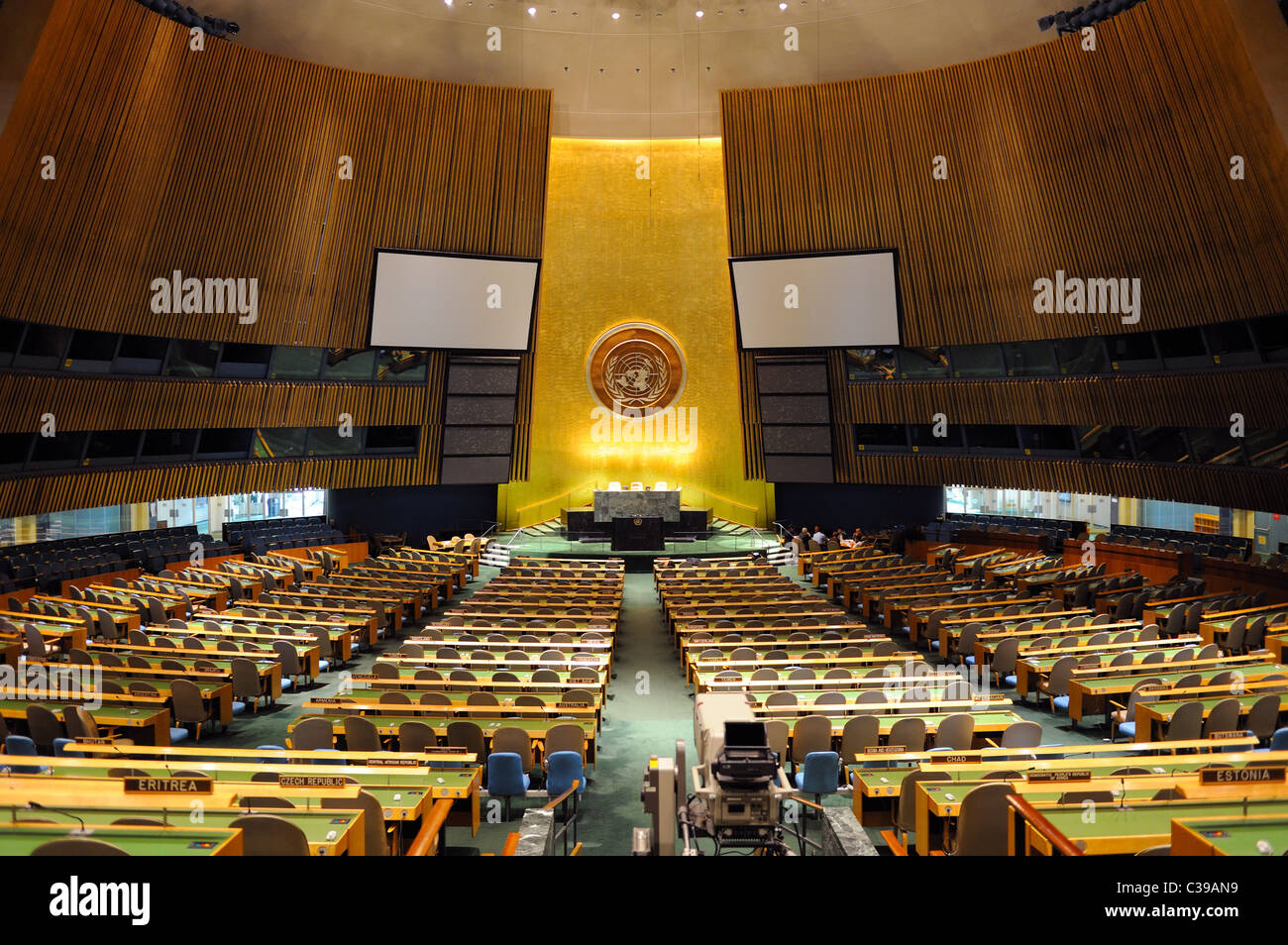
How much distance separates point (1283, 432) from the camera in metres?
15.3

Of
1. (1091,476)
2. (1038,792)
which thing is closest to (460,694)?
(1038,792)

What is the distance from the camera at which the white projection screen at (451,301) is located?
2128cm

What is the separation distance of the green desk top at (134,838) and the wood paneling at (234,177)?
12.1m

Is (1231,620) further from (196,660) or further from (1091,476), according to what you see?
(196,660)

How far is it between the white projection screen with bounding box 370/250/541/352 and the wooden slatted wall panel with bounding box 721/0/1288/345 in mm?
5651

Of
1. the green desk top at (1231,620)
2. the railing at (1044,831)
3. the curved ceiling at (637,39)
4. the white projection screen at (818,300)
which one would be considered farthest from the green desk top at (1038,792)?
the curved ceiling at (637,39)

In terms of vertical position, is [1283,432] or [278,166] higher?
[278,166]

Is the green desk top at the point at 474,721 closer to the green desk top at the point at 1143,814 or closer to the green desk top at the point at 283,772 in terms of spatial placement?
the green desk top at the point at 283,772

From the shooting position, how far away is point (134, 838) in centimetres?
444

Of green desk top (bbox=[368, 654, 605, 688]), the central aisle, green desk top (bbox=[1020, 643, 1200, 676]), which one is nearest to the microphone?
the central aisle
